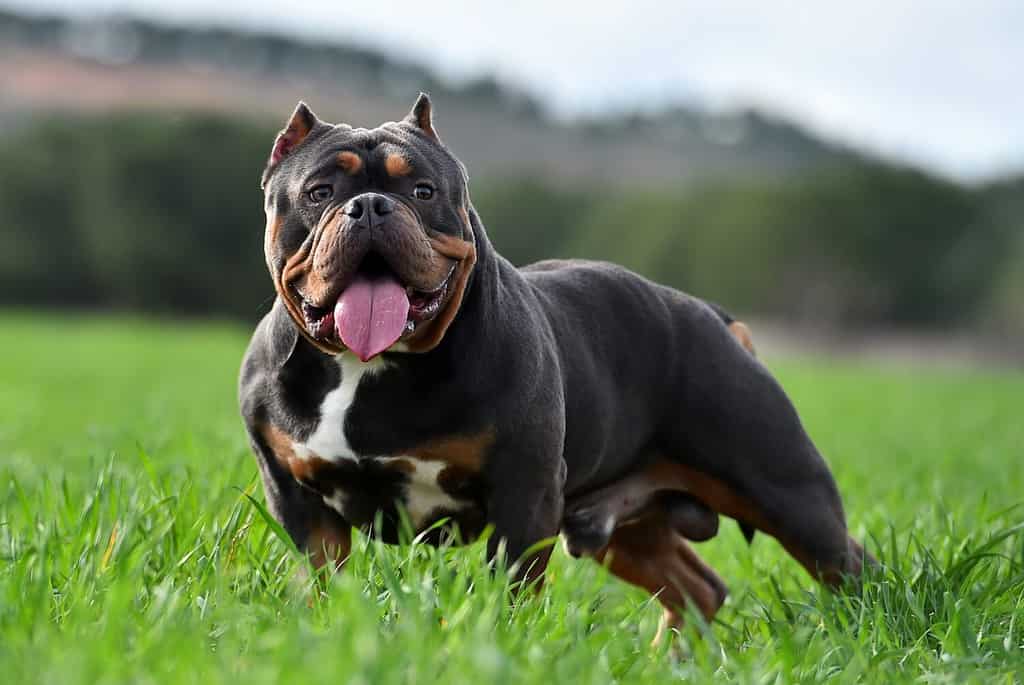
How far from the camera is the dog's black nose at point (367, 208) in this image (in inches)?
120

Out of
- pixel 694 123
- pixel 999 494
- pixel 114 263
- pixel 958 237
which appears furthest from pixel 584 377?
pixel 694 123

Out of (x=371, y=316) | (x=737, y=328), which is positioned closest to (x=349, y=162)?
(x=371, y=316)

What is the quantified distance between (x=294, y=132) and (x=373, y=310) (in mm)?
676

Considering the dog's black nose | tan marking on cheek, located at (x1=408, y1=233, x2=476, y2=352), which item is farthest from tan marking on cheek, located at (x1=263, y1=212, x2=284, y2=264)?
tan marking on cheek, located at (x1=408, y1=233, x2=476, y2=352)

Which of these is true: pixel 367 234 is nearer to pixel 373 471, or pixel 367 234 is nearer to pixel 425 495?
pixel 373 471

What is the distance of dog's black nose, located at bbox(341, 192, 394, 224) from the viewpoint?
3.05 metres

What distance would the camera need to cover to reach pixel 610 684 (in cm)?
245

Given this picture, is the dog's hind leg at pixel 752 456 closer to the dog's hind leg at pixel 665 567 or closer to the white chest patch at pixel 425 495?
the dog's hind leg at pixel 665 567

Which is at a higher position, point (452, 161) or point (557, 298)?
point (452, 161)

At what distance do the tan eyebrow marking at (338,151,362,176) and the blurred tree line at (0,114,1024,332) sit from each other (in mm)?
29561

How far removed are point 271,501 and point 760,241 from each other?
41.8m

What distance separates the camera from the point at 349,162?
3.25 metres

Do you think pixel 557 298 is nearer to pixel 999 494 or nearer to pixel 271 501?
pixel 271 501

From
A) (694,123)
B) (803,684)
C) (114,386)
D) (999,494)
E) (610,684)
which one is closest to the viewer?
(610,684)
